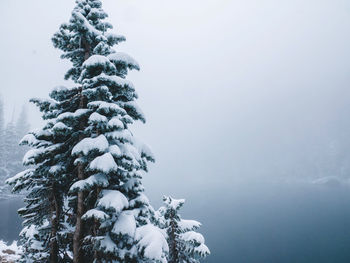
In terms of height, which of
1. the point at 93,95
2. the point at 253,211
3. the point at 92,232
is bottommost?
the point at 92,232

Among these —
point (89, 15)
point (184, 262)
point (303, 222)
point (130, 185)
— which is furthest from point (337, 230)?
point (89, 15)

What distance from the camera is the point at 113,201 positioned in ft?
19.7

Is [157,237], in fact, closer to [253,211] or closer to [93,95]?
[93,95]

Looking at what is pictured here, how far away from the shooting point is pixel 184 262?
9695mm

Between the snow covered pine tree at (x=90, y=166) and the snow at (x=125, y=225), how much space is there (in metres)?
0.03

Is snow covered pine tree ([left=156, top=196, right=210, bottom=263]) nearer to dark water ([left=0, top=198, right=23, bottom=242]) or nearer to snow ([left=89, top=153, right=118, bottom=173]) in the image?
snow ([left=89, top=153, right=118, bottom=173])

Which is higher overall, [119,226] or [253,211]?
[253,211]

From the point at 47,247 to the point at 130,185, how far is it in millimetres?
3876

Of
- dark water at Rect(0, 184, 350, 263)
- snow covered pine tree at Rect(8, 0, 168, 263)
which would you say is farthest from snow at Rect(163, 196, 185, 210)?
dark water at Rect(0, 184, 350, 263)

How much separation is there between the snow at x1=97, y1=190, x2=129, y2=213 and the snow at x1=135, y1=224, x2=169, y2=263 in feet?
2.96

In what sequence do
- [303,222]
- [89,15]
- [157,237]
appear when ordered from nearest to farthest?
[157,237] < [89,15] < [303,222]

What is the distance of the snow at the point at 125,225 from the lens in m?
5.86

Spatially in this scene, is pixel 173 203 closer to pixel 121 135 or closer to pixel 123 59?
pixel 121 135

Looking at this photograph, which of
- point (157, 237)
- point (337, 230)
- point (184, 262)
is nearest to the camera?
point (157, 237)
